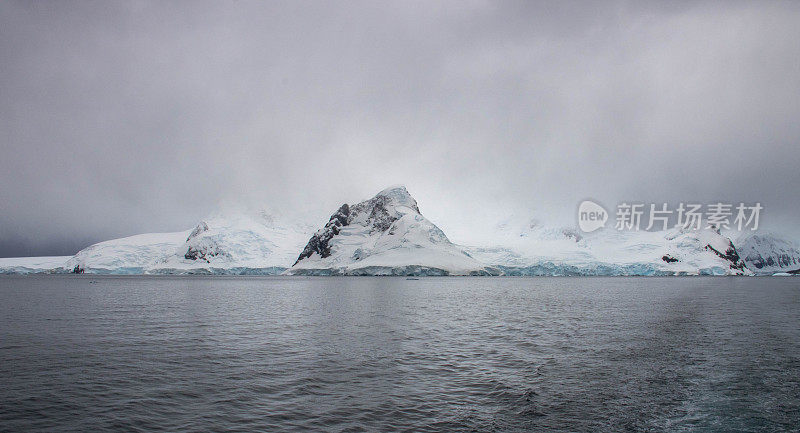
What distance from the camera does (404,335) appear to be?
41.2 m

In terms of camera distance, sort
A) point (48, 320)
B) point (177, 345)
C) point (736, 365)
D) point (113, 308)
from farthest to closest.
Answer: point (113, 308), point (48, 320), point (177, 345), point (736, 365)

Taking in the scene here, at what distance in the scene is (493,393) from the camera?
22.0 m

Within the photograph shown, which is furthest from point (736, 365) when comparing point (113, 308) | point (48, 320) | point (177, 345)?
point (113, 308)

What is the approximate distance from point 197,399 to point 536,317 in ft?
147

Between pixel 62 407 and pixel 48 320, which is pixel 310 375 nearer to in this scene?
pixel 62 407

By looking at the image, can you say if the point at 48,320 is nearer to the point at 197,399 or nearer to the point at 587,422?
the point at 197,399

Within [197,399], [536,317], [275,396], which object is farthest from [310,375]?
[536,317]

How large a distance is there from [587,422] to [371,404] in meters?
8.77

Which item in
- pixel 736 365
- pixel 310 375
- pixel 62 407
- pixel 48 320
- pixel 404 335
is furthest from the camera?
pixel 48 320

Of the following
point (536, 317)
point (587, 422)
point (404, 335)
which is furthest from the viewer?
point (536, 317)

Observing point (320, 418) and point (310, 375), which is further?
point (310, 375)

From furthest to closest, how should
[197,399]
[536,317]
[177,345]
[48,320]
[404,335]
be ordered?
1. [536,317]
2. [48,320]
3. [404,335]
4. [177,345]
5. [197,399]

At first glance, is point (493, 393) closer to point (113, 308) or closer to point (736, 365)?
point (736, 365)

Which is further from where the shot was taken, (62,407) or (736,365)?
(736,365)
